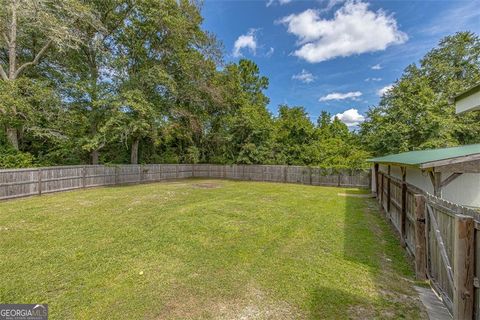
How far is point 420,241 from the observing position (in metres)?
3.76

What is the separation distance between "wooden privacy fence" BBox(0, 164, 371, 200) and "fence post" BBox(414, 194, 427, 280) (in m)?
12.5

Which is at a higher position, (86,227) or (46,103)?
(46,103)

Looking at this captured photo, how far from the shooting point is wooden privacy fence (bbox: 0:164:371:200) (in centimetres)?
1030

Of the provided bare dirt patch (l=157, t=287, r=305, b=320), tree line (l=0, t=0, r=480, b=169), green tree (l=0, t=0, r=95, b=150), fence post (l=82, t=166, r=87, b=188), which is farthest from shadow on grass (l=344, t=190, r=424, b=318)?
green tree (l=0, t=0, r=95, b=150)

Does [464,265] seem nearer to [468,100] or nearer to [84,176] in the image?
[468,100]

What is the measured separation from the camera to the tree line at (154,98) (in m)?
12.7

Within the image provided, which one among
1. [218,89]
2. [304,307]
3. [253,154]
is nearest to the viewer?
[304,307]

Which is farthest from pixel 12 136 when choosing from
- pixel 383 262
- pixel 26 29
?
pixel 383 262

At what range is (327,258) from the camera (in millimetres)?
4414

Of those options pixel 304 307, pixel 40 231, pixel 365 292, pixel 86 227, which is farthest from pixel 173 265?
pixel 40 231

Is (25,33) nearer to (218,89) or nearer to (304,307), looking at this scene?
(218,89)

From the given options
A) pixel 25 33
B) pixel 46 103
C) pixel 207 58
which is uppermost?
pixel 207 58

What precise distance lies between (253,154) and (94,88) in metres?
12.2

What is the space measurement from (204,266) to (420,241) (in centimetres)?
363
